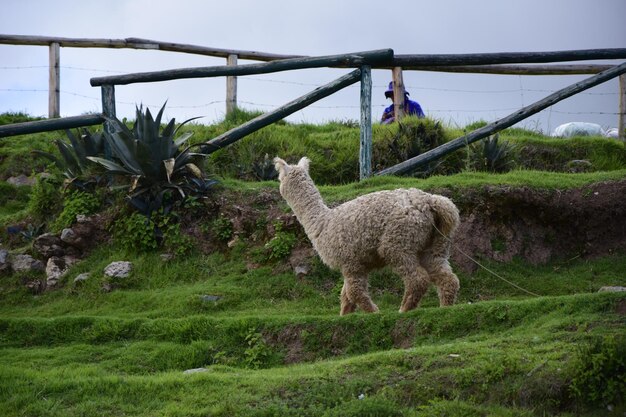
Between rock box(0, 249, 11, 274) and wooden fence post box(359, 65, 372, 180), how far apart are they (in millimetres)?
5045

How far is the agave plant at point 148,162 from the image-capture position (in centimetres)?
1207

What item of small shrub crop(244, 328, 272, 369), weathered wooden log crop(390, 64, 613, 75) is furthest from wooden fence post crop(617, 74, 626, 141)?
small shrub crop(244, 328, 272, 369)

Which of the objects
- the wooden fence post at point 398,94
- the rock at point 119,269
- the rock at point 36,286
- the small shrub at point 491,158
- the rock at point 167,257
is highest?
the wooden fence post at point 398,94

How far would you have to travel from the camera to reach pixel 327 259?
921 cm

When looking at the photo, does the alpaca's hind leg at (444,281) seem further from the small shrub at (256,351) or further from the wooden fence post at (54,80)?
the wooden fence post at (54,80)

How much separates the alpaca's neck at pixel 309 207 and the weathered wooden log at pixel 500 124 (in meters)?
3.31

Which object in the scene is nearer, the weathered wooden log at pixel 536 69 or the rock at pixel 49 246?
the rock at pixel 49 246

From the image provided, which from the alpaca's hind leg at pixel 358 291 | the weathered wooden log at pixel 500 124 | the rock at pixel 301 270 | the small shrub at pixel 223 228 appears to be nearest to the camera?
the alpaca's hind leg at pixel 358 291

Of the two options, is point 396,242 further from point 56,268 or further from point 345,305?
point 56,268

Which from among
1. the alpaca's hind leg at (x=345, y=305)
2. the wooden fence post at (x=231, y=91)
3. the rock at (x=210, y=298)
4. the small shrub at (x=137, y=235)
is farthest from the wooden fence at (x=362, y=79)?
the wooden fence post at (x=231, y=91)

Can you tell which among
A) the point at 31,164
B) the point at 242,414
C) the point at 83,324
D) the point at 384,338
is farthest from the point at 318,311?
the point at 31,164

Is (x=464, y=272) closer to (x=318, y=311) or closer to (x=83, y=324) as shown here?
(x=318, y=311)

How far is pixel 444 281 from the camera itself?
873cm

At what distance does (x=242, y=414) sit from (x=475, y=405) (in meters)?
1.70
